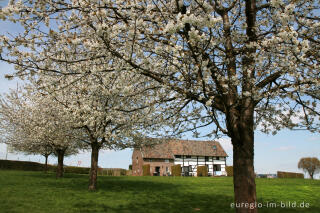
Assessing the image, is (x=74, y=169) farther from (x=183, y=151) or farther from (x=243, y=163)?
(x=243, y=163)

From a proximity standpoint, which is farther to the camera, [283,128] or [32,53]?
[283,128]

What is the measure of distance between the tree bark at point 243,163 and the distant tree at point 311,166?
7508 centimetres

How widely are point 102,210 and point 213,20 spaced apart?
877cm

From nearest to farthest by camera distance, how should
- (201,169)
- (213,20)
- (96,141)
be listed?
(213,20), (96,141), (201,169)

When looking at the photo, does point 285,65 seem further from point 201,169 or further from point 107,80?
point 201,169

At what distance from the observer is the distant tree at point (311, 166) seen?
224 feet

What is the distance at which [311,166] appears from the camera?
226ft

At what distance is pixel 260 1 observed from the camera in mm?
7652

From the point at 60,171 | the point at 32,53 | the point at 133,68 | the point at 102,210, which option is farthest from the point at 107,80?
the point at 60,171

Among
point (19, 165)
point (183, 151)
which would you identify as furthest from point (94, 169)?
point (19, 165)

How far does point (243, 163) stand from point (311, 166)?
75746mm

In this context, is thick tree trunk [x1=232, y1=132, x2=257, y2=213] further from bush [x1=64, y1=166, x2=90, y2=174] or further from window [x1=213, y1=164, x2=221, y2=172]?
window [x1=213, y1=164, x2=221, y2=172]

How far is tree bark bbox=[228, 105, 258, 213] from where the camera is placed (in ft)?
20.1

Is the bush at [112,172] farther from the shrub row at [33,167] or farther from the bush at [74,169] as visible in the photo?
the bush at [74,169]
